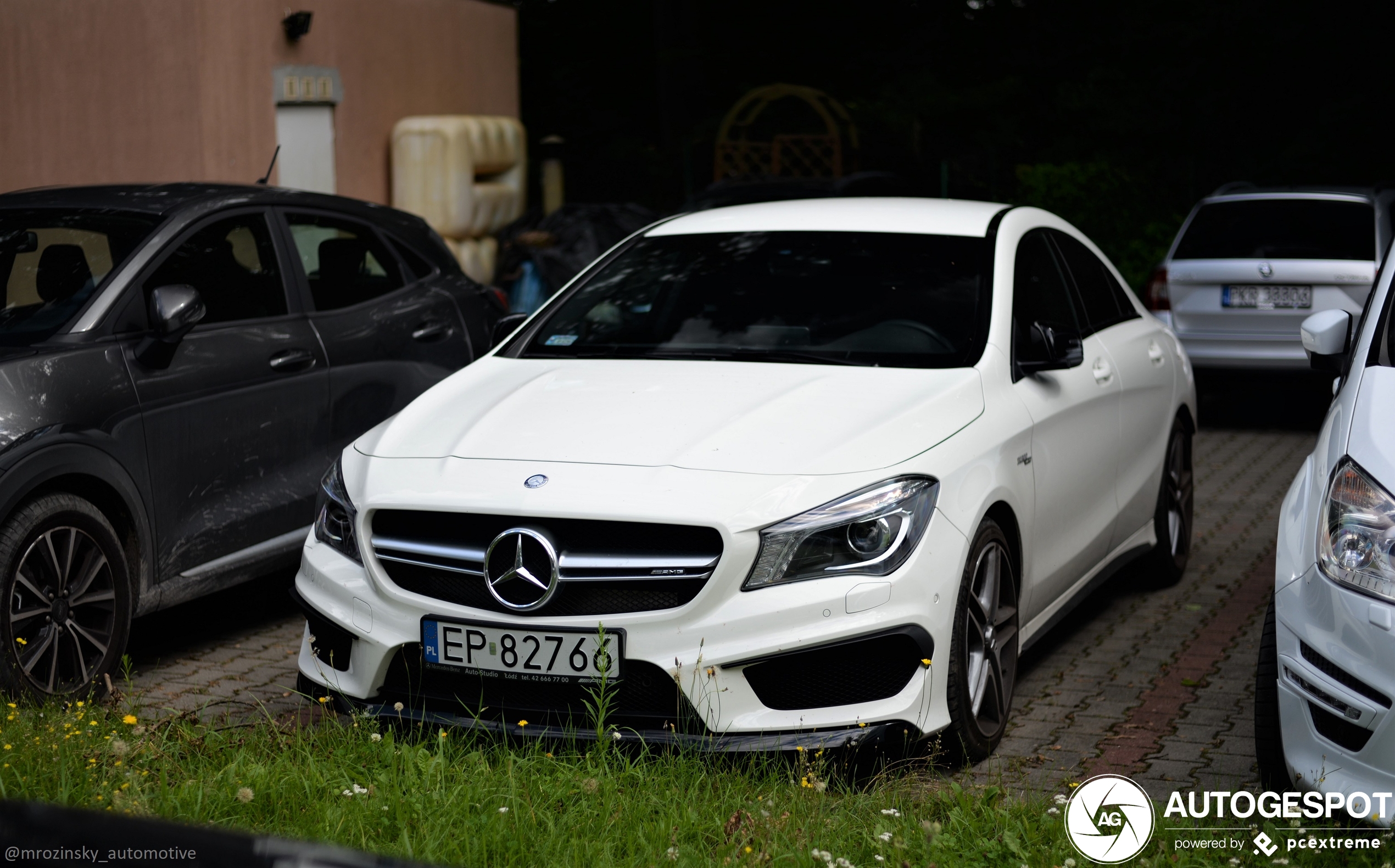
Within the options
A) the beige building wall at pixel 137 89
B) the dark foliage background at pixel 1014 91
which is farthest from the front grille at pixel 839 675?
the dark foliage background at pixel 1014 91

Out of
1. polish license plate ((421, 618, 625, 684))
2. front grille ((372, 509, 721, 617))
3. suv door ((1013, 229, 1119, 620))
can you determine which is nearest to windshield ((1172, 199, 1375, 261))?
suv door ((1013, 229, 1119, 620))

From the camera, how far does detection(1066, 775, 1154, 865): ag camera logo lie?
351 cm

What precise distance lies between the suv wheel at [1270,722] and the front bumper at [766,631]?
773mm

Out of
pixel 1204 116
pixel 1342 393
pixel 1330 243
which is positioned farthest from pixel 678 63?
pixel 1342 393

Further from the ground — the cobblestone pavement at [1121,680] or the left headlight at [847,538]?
the left headlight at [847,538]

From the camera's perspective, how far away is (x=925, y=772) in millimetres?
4059

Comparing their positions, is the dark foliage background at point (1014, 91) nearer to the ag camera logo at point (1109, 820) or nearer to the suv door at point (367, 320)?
the suv door at point (367, 320)

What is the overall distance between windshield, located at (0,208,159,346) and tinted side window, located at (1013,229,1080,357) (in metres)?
3.09

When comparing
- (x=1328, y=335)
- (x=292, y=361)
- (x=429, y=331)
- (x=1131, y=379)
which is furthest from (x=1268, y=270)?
(x=292, y=361)

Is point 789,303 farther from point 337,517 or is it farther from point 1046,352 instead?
point 337,517

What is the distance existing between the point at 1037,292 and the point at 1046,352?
1.86 feet

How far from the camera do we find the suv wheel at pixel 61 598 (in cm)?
461

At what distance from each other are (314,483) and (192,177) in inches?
260

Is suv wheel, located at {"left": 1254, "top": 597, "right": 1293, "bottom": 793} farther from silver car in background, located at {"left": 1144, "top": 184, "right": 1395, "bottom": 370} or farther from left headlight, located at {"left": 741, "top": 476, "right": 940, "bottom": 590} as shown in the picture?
silver car in background, located at {"left": 1144, "top": 184, "right": 1395, "bottom": 370}
